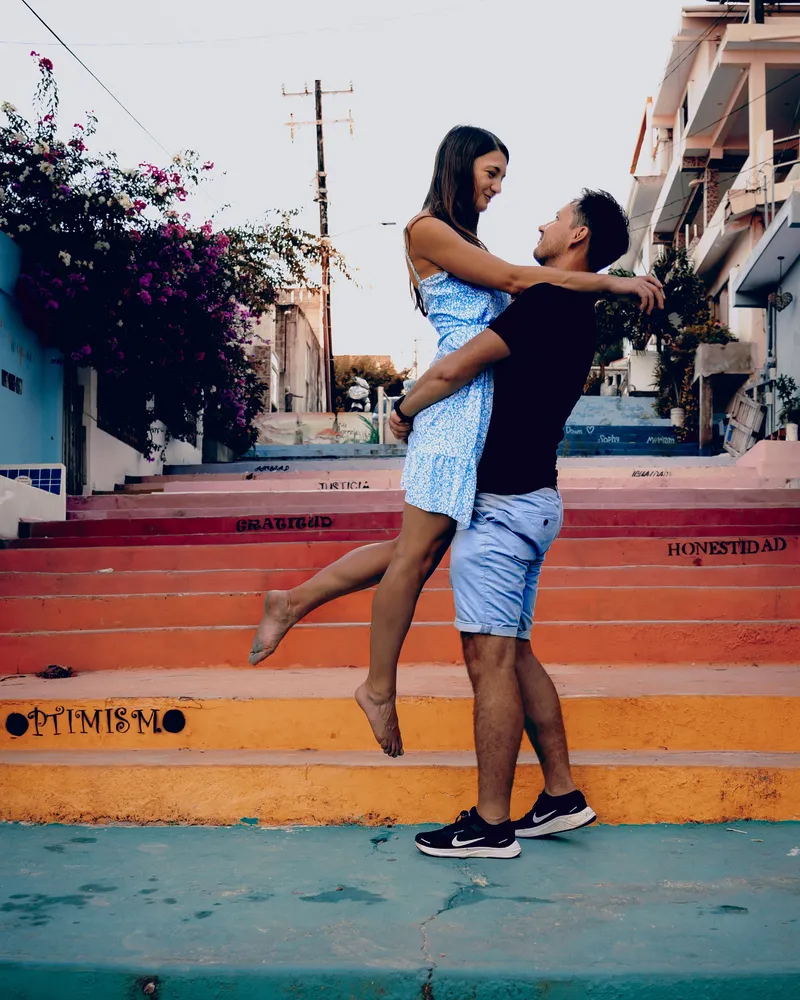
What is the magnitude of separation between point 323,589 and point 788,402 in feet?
43.3

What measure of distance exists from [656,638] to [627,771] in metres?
1.65

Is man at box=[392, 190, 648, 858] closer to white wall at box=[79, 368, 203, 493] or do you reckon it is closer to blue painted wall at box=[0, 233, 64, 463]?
blue painted wall at box=[0, 233, 64, 463]

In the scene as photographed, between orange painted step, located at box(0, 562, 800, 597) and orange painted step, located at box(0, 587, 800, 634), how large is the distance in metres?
0.31

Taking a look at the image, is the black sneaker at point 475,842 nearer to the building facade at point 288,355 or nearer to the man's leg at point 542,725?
the man's leg at point 542,725

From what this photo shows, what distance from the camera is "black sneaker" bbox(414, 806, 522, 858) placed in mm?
2559

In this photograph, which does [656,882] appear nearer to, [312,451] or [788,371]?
[788,371]

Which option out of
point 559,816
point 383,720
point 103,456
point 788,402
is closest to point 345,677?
point 383,720

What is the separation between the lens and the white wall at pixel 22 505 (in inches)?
258

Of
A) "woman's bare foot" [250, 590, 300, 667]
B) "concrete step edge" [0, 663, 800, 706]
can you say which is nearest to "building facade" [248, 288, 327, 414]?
"concrete step edge" [0, 663, 800, 706]

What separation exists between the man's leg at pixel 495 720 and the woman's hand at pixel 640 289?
92 centimetres

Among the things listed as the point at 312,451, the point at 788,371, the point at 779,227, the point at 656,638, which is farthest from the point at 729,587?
the point at 312,451

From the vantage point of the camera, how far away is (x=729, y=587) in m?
4.84

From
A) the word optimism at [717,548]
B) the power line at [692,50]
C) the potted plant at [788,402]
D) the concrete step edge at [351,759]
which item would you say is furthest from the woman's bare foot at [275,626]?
the power line at [692,50]

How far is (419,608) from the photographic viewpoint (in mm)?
4875
